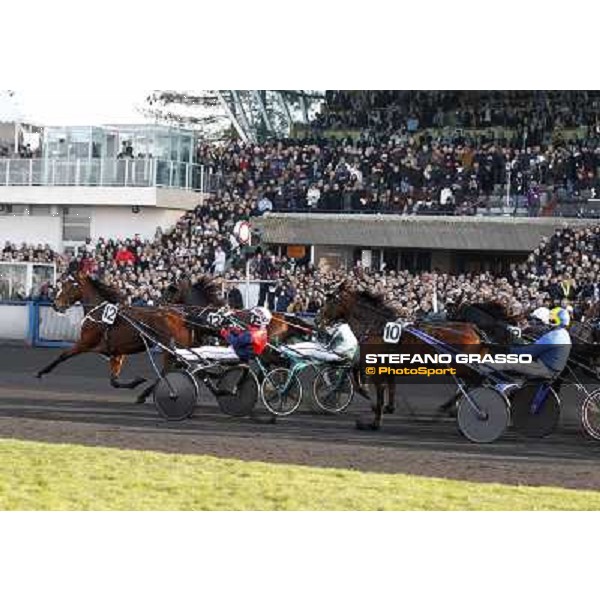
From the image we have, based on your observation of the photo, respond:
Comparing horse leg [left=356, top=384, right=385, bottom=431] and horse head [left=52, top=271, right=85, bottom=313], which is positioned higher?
horse head [left=52, top=271, right=85, bottom=313]

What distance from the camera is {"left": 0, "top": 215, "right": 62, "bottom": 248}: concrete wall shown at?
3694 cm

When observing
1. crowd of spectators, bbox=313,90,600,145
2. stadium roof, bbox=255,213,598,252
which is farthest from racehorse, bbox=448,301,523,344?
crowd of spectators, bbox=313,90,600,145

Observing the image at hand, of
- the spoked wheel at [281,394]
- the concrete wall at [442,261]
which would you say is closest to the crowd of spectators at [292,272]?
the concrete wall at [442,261]

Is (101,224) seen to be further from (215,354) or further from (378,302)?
(378,302)

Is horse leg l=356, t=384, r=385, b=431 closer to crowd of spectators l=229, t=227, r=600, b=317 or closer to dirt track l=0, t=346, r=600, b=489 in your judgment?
dirt track l=0, t=346, r=600, b=489

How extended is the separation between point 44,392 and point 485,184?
598 inches


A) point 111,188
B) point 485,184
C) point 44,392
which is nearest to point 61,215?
point 111,188

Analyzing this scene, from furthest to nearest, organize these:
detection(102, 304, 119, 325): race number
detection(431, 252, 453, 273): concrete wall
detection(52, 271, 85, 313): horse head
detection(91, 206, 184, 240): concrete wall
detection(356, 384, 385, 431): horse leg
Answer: detection(91, 206, 184, 240): concrete wall, detection(431, 252, 453, 273): concrete wall, detection(52, 271, 85, 313): horse head, detection(102, 304, 119, 325): race number, detection(356, 384, 385, 431): horse leg

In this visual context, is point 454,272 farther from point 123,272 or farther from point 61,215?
point 61,215

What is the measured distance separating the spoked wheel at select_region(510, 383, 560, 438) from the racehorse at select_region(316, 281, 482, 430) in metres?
0.76

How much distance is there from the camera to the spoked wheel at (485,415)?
13.3 metres

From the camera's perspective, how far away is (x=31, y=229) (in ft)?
122

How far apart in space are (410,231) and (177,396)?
16.8 m

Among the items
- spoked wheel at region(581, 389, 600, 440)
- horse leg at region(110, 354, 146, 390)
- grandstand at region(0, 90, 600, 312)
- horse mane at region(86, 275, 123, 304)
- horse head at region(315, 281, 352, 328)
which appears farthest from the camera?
grandstand at region(0, 90, 600, 312)
